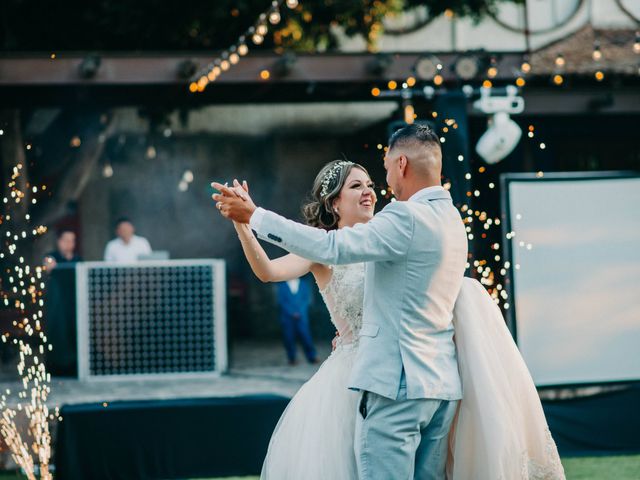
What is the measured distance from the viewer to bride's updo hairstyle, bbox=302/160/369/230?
3.75 meters

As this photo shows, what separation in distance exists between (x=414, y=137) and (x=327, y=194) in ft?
2.69

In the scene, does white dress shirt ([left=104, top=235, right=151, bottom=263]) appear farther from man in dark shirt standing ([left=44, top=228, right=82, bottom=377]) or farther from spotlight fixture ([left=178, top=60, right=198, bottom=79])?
spotlight fixture ([left=178, top=60, right=198, bottom=79])

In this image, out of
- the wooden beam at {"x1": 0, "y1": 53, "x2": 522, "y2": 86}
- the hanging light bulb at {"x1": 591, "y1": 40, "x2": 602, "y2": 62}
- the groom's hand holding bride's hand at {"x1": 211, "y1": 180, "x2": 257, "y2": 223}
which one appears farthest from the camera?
the hanging light bulb at {"x1": 591, "y1": 40, "x2": 602, "y2": 62}

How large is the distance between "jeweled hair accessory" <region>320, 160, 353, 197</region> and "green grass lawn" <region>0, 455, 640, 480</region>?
2.62m

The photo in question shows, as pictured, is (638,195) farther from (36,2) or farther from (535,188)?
(36,2)

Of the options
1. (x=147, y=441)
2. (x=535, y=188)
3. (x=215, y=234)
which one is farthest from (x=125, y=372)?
(x=215, y=234)

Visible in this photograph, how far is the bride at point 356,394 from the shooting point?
9.98 ft

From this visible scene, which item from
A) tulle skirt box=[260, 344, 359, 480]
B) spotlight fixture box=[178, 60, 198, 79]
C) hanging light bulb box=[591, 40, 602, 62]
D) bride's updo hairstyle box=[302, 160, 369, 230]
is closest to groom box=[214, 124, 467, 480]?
tulle skirt box=[260, 344, 359, 480]

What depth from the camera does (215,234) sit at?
13820 mm

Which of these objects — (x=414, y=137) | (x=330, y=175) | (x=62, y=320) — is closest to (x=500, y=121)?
(x=62, y=320)

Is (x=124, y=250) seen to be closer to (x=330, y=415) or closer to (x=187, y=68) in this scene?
(x=187, y=68)

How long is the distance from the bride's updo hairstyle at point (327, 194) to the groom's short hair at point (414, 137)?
664 millimetres

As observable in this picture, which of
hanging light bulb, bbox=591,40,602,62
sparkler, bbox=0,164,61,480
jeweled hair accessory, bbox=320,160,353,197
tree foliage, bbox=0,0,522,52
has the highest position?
tree foliage, bbox=0,0,522,52

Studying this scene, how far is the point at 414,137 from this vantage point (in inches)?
119
